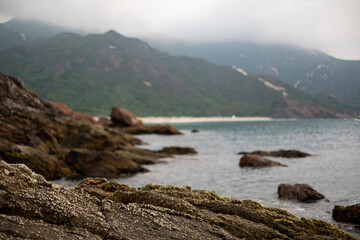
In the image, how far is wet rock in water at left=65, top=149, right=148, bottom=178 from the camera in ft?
96.7

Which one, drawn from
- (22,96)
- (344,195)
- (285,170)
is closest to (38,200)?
(344,195)

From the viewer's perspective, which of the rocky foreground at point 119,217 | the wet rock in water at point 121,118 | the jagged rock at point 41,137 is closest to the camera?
the rocky foreground at point 119,217

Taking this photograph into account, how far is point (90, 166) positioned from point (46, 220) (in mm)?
25176

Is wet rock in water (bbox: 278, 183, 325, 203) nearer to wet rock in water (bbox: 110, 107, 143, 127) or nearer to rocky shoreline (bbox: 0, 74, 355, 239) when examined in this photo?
rocky shoreline (bbox: 0, 74, 355, 239)

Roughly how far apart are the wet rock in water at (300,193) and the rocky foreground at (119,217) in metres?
11.6

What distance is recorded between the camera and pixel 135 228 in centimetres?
638

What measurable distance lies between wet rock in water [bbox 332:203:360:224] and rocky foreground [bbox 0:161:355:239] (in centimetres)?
646

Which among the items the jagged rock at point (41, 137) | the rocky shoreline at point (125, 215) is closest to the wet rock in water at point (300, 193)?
the rocky shoreline at point (125, 215)

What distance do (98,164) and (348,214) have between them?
2291cm

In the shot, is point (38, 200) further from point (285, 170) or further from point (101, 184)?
point (285, 170)

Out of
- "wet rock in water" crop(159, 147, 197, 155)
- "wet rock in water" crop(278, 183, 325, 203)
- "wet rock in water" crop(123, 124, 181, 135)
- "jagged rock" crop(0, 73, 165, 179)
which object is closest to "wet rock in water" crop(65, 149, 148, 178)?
"jagged rock" crop(0, 73, 165, 179)

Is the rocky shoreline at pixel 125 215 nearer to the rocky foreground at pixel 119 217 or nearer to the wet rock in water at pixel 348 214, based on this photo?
the rocky foreground at pixel 119 217

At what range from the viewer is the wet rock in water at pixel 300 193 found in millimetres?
20875

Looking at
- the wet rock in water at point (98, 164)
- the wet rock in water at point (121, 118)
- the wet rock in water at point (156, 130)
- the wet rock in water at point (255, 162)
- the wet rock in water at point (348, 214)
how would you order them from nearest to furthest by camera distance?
1. the wet rock in water at point (348, 214)
2. the wet rock in water at point (98, 164)
3. the wet rock in water at point (255, 162)
4. the wet rock in water at point (121, 118)
5. the wet rock in water at point (156, 130)
